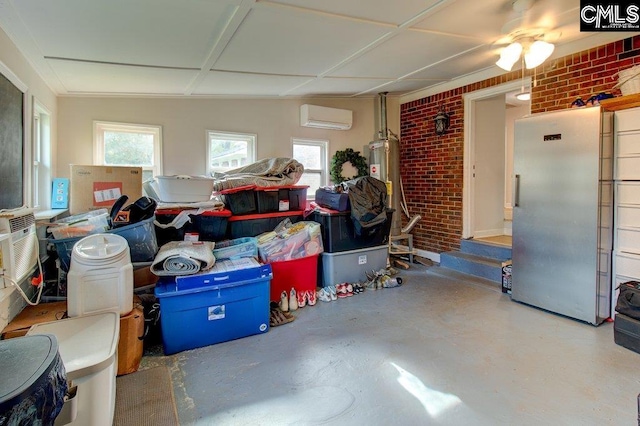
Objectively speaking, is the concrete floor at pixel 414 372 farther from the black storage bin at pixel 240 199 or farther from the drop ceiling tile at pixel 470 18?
the drop ceiling tile at pixel 470 18

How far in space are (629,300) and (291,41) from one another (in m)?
3.26

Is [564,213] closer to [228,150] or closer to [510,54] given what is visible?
[510,54]

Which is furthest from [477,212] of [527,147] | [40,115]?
[40,115]

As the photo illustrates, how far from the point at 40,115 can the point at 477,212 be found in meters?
5.17

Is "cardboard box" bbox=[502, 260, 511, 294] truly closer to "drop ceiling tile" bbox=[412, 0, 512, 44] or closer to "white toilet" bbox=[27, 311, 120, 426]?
"drop ceiling tile" bbox=[412, 0, 512, 44]

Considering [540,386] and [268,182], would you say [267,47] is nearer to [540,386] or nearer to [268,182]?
[268,182]

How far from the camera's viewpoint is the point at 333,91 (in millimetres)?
4609

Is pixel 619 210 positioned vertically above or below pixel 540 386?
above

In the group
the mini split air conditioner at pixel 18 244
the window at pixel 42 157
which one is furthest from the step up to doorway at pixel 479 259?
the window at pixel 42 157

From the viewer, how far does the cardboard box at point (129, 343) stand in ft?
6.91

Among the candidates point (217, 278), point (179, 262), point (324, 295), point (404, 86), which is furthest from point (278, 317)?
point (404, 86)

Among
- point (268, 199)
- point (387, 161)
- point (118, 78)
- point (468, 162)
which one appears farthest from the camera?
point (387, 161)

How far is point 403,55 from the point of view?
3.31 meters

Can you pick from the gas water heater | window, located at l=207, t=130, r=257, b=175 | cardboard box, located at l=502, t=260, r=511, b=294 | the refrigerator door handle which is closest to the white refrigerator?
the refrigerator door handle
